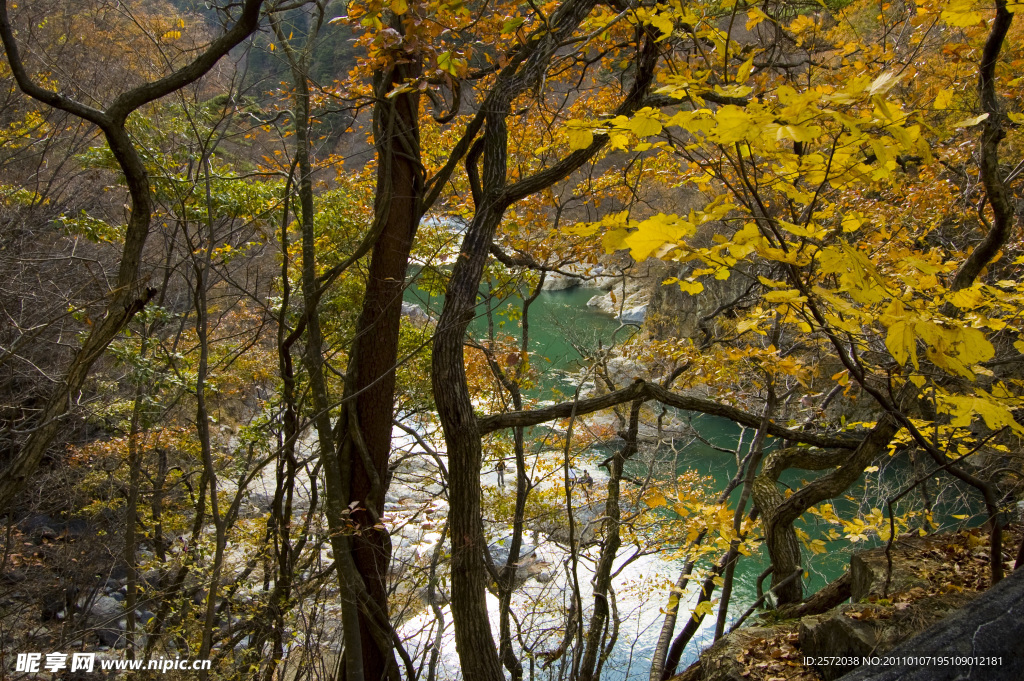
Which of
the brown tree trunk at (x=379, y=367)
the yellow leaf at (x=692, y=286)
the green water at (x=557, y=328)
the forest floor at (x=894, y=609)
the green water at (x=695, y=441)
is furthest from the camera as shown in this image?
the green water at (x=557, y=328)

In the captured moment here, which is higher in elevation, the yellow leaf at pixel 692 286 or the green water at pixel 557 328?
the green water at pixel 557 328

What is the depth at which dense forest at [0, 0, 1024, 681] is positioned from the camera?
153 cm

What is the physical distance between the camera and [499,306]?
15.7 ft

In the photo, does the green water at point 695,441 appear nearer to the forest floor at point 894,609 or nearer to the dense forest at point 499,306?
the dense forest at point 499,306

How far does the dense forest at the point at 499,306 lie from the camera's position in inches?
60.3

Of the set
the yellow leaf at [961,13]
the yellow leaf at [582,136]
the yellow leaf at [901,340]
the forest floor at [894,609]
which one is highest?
the yellow leaf at [961,13]

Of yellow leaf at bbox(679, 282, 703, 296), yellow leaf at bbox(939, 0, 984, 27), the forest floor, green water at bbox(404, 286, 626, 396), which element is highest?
green water at bbox(404, 286, 626, 396)

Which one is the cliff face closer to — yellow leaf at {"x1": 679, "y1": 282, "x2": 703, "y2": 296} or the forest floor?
the forest floor

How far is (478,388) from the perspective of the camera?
7.14 meters

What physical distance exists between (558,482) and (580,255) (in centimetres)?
376

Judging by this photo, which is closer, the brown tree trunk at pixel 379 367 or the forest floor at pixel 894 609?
the forest floor at pixel 894 609

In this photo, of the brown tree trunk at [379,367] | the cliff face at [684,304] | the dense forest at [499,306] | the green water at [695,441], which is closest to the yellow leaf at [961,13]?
the dense forest at [499,306]

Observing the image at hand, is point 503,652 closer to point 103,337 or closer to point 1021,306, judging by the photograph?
point 103,337

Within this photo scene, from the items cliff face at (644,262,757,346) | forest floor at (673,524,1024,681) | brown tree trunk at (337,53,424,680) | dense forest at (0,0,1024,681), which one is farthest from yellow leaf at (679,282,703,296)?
cliff face at (644,262,757,346)
